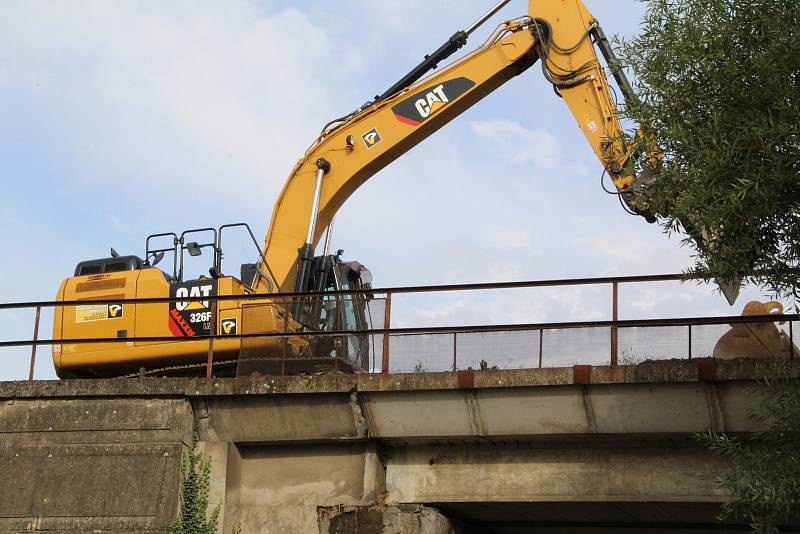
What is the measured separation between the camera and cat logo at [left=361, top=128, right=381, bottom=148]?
62.5ft

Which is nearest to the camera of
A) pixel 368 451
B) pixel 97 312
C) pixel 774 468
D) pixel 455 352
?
pixel 774 468

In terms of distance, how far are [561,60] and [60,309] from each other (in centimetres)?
849

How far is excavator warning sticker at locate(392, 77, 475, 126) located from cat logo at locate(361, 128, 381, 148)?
16.2 inches

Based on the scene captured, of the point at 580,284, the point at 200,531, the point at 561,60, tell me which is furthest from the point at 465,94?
the point at 200,531

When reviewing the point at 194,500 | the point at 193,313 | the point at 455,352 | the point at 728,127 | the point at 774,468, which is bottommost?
the point at 194,500

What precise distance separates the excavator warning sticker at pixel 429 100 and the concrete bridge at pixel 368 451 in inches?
202

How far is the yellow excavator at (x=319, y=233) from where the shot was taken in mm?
17422

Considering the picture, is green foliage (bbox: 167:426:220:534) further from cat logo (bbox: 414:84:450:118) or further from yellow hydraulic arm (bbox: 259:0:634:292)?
cat logo (bbox: 414:84:450:118)

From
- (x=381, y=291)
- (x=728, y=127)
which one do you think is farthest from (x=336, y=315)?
(x=728, y=127)

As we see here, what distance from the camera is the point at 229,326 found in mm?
17609

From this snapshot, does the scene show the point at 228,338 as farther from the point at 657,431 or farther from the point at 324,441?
the point at 657,431

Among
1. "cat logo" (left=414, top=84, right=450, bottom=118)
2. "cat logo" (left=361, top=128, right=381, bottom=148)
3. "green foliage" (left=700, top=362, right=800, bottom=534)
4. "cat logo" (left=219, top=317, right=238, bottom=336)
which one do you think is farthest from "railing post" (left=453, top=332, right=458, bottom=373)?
"cat logo" (left=414, top=84, right=450, bottom=118)

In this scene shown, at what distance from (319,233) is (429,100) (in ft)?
8.87

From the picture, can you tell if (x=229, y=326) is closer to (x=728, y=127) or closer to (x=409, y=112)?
(x=409, y=112)
